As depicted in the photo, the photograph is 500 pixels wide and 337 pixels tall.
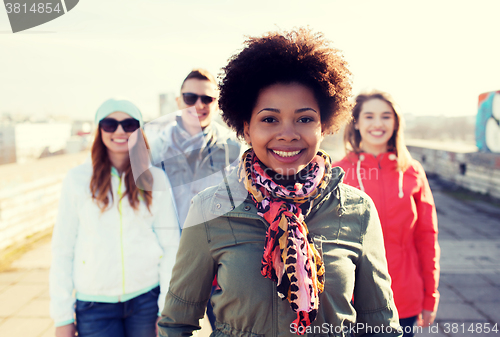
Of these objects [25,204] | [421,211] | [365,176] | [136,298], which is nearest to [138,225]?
[136,298]

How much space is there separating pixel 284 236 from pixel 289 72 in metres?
0.70

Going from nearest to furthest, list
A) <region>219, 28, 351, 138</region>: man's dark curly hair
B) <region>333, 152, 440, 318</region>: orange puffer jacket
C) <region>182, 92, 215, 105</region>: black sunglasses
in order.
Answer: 1. <region>219, 28, 351, 138</region>: man's dark curly hair
2. <region>333, 152, 440, 318</region>: orange puffer jacket
3. <region>182, 92, 215, 105</region>: black sunglasses

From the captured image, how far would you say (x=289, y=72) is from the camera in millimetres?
1399

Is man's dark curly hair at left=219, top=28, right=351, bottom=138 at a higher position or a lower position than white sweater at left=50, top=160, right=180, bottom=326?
higher

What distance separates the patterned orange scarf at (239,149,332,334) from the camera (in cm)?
124

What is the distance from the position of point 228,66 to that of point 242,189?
2.02 ft

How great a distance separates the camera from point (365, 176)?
2.41 metres

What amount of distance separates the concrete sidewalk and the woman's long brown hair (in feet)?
5.69

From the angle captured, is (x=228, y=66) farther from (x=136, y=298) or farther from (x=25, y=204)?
(x=25, y=204)

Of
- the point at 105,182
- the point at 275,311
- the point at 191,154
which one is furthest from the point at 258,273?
the point at 105,182

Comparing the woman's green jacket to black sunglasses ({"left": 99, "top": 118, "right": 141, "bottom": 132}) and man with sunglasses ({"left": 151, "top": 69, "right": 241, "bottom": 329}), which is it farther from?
black sunglasses ({"left": 99, "top": 118, "right": 141, "bottom": 132})

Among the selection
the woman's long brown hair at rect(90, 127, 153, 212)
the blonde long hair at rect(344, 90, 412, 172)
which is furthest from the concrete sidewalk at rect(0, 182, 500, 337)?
the blonde long hair at rect(344, 90, 412, 172)

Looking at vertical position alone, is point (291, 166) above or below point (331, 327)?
above

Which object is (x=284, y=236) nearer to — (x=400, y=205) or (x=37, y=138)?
(x=400, y=205)
